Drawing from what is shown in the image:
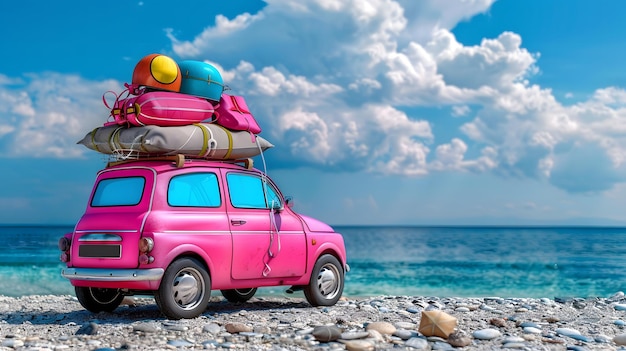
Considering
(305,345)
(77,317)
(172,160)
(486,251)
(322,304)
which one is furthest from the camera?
(486,251)

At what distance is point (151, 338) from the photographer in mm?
7629

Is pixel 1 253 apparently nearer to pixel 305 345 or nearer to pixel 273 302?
pixel 273 302

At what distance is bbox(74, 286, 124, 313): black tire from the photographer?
32.8ft

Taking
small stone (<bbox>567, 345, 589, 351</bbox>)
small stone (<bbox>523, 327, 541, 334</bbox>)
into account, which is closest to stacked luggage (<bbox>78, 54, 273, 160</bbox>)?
small stone (<bbox>523, 327, 541, 334</bbox>)

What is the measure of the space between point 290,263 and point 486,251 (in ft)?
159

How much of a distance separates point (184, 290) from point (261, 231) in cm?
145

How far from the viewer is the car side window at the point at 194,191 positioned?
8.99m

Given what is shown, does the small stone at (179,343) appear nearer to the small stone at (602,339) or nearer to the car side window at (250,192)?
the car side window at (250,192)

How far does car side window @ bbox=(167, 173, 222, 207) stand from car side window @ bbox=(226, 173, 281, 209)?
269 millimetres

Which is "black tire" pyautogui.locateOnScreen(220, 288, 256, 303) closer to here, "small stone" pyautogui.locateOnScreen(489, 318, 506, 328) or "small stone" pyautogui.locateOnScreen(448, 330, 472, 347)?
"small stone" pyautogui.locateOnScreen(489, 318, 506, 328)

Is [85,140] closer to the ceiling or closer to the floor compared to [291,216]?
closer to the ceiling

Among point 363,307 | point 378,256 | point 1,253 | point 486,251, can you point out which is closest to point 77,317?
point 363,307

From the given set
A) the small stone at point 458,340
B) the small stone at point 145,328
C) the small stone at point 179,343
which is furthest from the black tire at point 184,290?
the small stone at point 458,340

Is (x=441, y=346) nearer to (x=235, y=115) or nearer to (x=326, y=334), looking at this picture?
(x=326, y=334)
